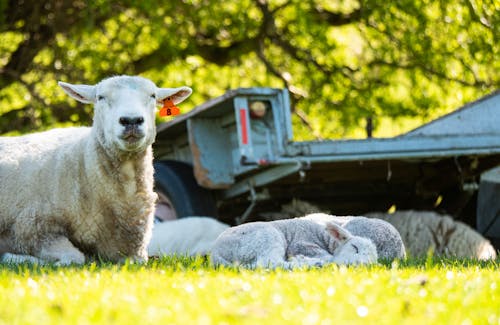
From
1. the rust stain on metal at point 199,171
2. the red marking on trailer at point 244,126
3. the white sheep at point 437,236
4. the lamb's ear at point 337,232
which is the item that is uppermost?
the red marking on trailer at point 244,126

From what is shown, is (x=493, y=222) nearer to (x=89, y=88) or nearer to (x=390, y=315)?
(x=89, y=88)

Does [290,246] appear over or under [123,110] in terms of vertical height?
under

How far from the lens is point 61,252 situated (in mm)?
6242

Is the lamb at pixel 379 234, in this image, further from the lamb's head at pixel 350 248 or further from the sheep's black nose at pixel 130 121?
the sheep's black nose at pixel 130 121

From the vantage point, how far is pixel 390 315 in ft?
11.2

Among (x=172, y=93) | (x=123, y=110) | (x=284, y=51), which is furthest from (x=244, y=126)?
(x=284, y=51)

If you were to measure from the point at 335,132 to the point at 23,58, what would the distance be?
5.51 meters

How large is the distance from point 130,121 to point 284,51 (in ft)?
33.5

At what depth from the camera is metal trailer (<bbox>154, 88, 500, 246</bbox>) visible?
832 cm

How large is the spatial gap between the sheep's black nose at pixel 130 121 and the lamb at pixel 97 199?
0.14m

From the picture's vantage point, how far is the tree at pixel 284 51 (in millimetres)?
14430

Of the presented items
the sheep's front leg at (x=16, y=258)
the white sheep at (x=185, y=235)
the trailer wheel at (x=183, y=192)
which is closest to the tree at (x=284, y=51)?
the trailer wheel at (x=183, y=192)

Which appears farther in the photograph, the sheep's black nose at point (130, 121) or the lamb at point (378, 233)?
Answer: the lamb at point (378, 233)

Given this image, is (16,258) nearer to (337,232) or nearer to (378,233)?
(337,232)
